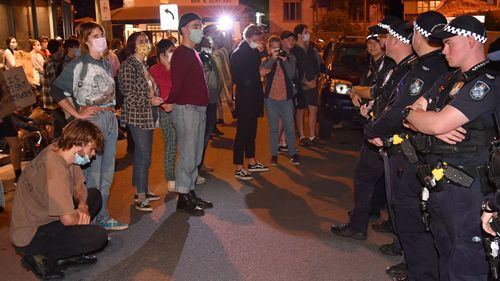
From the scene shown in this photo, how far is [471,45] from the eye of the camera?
3.72 meters

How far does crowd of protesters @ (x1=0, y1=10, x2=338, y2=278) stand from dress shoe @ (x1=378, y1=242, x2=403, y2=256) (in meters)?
2.28

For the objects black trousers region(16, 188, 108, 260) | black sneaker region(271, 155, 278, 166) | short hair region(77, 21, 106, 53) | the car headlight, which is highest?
short hair region(77, 21, 106, 53)

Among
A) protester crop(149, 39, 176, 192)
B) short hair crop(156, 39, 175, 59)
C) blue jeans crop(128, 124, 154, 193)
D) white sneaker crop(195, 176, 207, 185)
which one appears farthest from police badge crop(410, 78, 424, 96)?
white sneaker crop(195, 176, 207, 185)

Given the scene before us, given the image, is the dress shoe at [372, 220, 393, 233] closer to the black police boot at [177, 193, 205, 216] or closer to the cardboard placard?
the black police boot at [177, 193, 205, 216]

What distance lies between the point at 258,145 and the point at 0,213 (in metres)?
5.06

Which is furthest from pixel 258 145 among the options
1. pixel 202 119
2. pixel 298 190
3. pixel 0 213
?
pixel 0 213

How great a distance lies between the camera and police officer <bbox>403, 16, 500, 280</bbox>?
142 inches

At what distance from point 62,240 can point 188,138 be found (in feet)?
6.99

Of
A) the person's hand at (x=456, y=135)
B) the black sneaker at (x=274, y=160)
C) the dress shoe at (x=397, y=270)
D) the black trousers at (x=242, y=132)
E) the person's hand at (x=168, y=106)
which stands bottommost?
the dress shoe at (x=397, y=270)

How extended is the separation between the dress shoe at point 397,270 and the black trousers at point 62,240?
8.41 ft

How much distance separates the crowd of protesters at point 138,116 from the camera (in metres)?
5.10

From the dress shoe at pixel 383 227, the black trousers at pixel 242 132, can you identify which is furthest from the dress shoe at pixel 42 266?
the black trousers at pixel 242 132

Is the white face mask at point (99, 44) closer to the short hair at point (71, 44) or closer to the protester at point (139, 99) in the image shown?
the protester at point (139, 99)

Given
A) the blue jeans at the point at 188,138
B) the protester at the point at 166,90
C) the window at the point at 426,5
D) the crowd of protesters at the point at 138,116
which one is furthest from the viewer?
the window at the point at 426,5
